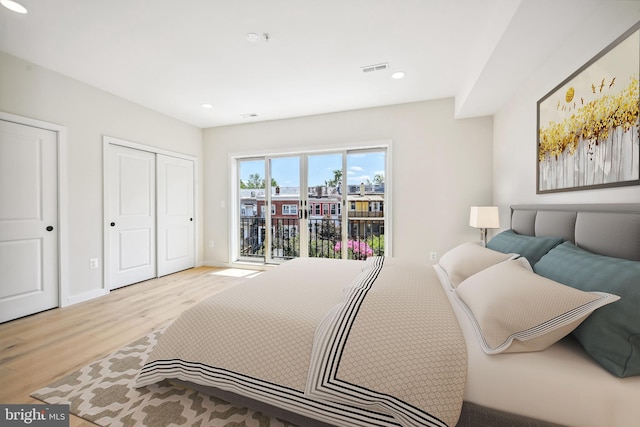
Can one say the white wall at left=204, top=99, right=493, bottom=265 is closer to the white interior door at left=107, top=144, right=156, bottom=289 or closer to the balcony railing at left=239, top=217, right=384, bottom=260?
the balcony railing at left=239, top=217, right=384, bottom=260

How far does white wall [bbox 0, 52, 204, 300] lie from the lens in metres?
2.55

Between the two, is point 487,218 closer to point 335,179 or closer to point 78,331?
point 335,179

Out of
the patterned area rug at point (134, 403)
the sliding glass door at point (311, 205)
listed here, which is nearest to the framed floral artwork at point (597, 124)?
the sliding glass door at point (311, 205)

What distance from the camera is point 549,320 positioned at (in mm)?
977

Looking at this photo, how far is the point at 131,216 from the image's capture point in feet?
11.9

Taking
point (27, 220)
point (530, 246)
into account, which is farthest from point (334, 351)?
point (27, 220)

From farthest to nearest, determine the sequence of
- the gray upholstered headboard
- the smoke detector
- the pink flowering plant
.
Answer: the pink flowering plant → the smoke detector → the gray upholstered headboard

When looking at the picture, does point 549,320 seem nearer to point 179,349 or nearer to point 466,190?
point 179,349

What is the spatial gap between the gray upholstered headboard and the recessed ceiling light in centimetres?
412

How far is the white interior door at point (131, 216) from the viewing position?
134 inches

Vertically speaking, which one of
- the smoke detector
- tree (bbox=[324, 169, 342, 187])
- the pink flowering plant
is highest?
the smoke detector

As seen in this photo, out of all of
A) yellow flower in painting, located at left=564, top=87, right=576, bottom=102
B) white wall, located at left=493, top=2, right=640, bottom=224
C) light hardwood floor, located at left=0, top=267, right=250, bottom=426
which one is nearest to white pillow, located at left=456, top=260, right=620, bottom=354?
white wall, located at left=493, top=2, right=640, bottom=224

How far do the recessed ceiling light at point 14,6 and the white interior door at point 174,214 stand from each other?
2.15m

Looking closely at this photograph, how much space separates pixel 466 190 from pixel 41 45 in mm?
4922
